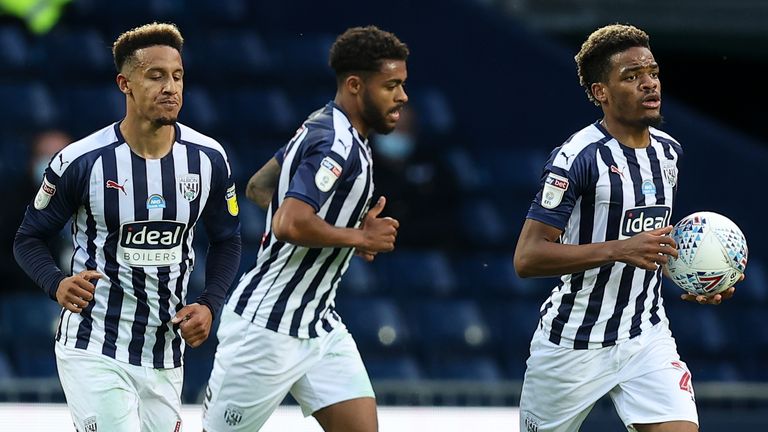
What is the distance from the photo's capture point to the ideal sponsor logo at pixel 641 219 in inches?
A: 209

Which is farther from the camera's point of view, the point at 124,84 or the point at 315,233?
the point at 124,84

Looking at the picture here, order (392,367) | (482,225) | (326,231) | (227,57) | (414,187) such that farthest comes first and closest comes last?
(227,57)
(482,225)
(414,187)
(392,367)
(326,231)

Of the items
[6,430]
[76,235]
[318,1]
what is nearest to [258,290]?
[76,235]

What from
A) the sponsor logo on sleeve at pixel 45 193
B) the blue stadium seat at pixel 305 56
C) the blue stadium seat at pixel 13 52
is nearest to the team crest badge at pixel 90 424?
the sponsor logo on sleeve at pixel 45 193

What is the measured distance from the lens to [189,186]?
17.1ft

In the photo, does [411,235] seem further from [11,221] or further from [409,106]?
[11,221]

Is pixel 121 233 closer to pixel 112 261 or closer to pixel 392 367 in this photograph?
pixel 112 261

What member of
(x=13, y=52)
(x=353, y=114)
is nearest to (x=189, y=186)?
(x=353, y=114)

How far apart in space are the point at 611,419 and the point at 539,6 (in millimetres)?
6122

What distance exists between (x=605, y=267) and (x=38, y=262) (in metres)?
2.10

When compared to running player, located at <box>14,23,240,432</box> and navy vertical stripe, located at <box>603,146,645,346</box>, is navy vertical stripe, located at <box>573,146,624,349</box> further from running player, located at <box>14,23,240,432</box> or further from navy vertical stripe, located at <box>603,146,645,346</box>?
running player, located at <box>14,23,240,432</box>

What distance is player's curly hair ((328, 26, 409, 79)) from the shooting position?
5270mm

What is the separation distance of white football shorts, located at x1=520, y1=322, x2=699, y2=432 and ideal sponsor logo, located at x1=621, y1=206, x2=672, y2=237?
1.31 feet

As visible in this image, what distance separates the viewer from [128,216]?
5098 millimetres
